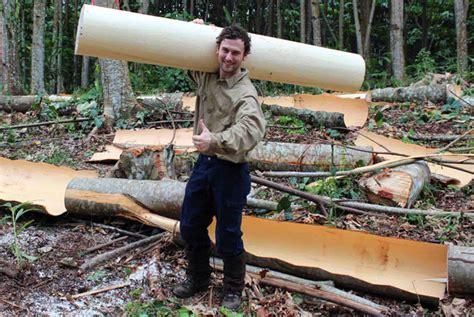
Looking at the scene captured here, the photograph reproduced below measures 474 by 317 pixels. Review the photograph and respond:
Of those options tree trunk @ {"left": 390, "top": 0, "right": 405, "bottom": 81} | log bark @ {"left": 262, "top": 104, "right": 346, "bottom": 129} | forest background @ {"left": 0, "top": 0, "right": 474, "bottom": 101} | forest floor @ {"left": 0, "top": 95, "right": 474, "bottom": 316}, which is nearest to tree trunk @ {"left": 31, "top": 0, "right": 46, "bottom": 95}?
forest background @ {"left": 0, "top": 0, "right": 474, "bottom": 101}

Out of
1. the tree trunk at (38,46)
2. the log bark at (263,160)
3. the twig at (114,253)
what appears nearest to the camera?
the twig at (114,253)

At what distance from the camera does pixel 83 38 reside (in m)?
2.66

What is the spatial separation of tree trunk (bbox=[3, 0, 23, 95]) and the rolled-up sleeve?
7.92 m

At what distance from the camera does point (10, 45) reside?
935 centimetres

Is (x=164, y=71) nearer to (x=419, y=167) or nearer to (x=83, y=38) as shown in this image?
(x=419, y=167)

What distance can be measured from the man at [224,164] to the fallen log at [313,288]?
0.79 ft

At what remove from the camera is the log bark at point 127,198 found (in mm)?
3580

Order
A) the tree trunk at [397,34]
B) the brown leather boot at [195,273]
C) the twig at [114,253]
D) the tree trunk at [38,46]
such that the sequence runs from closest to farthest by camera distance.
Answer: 1. the brown leather boot at [195,273]
2. the twig at [114,253]
3. the tree trunk at [38,46]
4. the tree trunk at [397,34]

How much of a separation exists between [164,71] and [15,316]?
9.07m

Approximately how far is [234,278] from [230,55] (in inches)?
48.0

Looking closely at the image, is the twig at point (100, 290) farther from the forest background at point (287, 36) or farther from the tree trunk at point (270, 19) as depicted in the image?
the tree trunk at point (270, 19)

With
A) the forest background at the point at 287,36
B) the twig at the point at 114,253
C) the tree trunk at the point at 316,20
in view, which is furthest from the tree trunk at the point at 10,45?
the twig at the point at 114,253

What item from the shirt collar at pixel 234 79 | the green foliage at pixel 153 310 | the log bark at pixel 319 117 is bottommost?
the green foliage at pixel 153 310

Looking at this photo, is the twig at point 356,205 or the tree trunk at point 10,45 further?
the tree trunk at point 10,45
